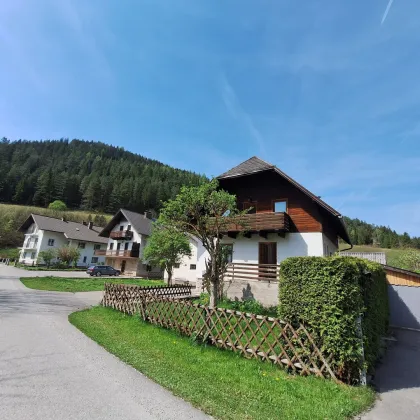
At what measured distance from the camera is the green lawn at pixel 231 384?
4578 mm

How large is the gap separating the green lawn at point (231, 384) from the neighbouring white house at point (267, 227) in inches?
340

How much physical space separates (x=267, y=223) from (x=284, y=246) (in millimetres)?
2187

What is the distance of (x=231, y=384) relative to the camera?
216 inches

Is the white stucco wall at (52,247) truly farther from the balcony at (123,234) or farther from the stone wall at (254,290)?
the stone wall at (254,290)

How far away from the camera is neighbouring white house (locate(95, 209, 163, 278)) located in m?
47.3

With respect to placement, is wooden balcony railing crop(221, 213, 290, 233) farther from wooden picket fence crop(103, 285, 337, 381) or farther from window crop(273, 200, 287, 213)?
wooden picket fence crop(103, 285, 337, 381)

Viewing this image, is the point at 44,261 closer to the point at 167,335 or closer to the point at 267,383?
the point at 167,335

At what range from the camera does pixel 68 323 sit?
10.2 metres

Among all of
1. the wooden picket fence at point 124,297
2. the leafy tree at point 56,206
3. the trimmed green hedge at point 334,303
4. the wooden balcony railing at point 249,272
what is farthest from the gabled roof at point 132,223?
the leafy tree at point 56,206

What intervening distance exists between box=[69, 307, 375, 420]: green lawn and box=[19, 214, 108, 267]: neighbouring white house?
52230 mm

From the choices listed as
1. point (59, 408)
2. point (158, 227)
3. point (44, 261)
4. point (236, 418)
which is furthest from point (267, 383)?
point (44, 261)

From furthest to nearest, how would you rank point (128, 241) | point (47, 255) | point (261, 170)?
point (128, 241) < point (47, 255) < point (261, 170)

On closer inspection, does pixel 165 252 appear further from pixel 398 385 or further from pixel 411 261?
pixel 411 261

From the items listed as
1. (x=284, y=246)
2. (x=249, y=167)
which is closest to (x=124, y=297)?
(x=284, y=246)
